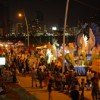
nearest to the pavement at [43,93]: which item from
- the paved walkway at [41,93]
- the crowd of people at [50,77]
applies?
the paved walkway at [41,93]

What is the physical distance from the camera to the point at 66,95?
27547 millimetres

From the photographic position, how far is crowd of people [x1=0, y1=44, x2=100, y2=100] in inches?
937

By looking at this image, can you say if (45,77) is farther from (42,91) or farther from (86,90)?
(86,90)

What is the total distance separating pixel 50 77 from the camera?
26.5 meters

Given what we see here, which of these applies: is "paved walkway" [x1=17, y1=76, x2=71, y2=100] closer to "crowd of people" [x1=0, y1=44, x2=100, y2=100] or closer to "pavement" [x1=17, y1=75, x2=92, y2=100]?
"pavement" [x1=17, y1=75, x2=92, y2=100]

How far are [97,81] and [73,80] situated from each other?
11.4ft

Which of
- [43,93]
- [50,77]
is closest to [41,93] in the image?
[43,93]

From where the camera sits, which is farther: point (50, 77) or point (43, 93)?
point (43, 93)

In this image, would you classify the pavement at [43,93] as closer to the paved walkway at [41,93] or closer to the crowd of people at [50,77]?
the paved walkway at [41,93]

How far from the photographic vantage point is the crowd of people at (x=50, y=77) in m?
23.8

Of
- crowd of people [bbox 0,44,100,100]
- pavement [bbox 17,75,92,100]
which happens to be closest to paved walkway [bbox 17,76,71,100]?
pavement [bbox 17,75,92,100]

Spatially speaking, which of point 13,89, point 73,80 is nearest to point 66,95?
point 73,80

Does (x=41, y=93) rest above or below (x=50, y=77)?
below

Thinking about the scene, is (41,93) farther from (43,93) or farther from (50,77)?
(50,77)
